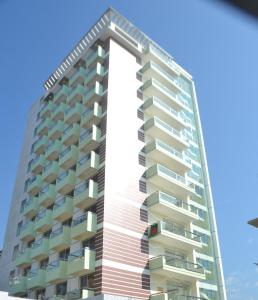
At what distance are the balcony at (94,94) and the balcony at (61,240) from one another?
1611cm

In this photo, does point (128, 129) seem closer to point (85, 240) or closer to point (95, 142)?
point (95, 142)

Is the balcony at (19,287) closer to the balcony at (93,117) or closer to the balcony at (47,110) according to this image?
the balcony at (93,117)

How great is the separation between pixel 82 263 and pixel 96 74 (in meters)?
24.4

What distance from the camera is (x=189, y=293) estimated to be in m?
34.8

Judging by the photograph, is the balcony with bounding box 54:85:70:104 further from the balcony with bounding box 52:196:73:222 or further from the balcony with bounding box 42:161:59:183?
the balcony with bounding box 52:196:73:222

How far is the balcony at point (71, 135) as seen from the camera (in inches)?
1665

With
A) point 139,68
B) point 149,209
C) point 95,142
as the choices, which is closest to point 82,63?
point 139,68

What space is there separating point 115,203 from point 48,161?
17031 mm

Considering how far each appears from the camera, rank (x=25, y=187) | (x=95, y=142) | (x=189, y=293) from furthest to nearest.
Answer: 1. (x=25, y=187)
2. (x=95, y=142)
3. (x=189, y=293)

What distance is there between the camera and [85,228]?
3091 centimetres

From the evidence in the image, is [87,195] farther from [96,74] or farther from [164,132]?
[96,74]

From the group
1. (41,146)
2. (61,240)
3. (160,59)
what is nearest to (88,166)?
(61,240)

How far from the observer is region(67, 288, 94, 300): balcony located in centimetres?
2714

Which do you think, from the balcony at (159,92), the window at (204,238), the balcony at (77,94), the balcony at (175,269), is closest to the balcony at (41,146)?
the balcony at (77,94)
